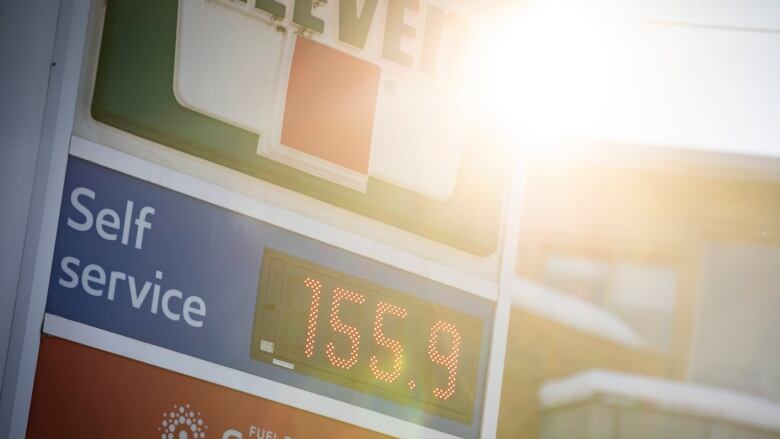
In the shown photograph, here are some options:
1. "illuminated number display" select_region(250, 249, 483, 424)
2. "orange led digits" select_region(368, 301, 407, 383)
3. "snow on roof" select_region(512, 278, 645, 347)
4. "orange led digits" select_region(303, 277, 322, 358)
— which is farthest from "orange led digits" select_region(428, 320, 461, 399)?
"snow on roof" select_region(512, 278, 645, 347)

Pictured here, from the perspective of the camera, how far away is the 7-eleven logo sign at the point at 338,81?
2.77 meters

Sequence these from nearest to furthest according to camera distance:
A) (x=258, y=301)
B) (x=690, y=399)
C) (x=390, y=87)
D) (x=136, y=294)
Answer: (x=136, y=294) → (x=258, y=301) → (x=390, y=87) → (x=690, y=399)

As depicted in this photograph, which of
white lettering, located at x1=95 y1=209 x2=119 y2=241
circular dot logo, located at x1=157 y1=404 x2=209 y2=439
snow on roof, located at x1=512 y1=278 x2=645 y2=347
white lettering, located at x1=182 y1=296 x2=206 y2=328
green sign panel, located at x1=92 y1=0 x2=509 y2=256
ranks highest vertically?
snow on roof, located at x1=512 y1=278 x2=645 y2=347

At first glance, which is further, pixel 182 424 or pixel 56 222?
pixel 182 424

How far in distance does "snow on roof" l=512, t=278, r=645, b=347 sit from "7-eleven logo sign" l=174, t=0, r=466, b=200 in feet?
30.7

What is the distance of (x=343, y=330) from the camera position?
9.73 feet

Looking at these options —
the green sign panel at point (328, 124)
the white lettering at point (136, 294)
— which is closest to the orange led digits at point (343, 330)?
the green sign panel at point (328, 124)

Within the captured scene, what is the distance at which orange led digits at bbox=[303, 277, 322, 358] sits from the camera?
290 cm

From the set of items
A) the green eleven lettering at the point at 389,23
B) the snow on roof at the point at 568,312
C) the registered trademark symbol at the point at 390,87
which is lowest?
the registered trademark symbol at the point at 390,87

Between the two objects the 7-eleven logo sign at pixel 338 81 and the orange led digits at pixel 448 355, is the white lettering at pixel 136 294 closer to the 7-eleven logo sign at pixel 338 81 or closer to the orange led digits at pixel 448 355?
the 7-eleven logo sign at pixel 338 81

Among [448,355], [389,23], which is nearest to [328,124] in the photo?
[389,23]

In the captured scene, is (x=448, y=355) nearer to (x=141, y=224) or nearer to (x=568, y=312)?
(x=141, y=224)

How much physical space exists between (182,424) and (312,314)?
51cm

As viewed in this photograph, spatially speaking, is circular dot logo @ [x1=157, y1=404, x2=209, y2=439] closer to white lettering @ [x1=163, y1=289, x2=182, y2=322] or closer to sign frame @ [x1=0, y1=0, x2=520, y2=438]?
sign frame @ [x1=0, y1=0, x2=520, y2=438]
